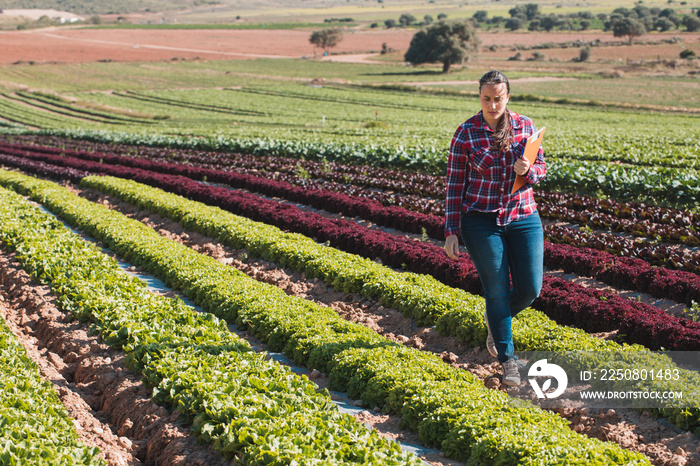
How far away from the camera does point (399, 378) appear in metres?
5.91

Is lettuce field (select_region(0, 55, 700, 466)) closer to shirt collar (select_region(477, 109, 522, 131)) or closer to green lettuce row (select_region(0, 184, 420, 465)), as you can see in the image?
green lettuce row (select_region(0, 184, 420, 465))

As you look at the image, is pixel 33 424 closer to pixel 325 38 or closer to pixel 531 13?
pixel 325 38

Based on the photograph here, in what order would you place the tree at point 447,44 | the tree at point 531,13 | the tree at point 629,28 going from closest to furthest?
the tree at point 447,44 → the tree at point 629,28 → the tree at point 531,13

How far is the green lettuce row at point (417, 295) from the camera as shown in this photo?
6.16 metres

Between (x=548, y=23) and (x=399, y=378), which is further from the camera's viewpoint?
(x=548, y=23)

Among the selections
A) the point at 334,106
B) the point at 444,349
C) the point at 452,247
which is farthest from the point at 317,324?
the point at 334,106

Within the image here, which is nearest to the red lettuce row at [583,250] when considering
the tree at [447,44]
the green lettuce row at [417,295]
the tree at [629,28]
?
the green lettuce row at [417,295]

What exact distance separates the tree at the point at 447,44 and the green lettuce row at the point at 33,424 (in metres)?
88.9

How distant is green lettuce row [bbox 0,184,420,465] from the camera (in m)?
4.55

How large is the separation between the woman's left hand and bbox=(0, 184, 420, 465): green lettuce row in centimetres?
240

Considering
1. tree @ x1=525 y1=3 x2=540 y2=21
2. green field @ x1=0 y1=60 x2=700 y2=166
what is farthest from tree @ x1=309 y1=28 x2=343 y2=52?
tree @ x1=525 y1=3 x2=540 y2=21

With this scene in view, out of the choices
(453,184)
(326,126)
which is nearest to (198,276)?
(453,184)

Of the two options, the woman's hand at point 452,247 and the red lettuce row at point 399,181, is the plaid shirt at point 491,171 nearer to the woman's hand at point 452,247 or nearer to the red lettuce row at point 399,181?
the woman's hand at point 452,247

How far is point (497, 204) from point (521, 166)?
0.40 meters
